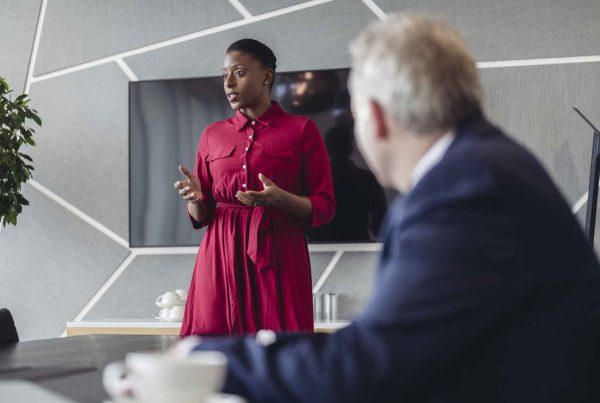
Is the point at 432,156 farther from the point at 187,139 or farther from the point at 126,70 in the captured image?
the point at 126,70

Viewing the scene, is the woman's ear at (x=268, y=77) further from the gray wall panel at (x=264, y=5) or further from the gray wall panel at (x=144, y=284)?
the gray wall panel at (x=144, y=284)

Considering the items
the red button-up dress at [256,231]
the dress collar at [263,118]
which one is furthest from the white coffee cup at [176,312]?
the dress collar at [263,118]

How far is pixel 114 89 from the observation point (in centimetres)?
426

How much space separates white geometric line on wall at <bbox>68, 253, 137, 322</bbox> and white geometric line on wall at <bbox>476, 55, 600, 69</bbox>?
6.49ft

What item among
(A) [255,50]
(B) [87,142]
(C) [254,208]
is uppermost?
(A) [255,50]

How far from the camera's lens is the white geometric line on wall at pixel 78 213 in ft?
13.8

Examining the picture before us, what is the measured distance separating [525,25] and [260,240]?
1.92 meters

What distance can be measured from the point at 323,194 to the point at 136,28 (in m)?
2.03

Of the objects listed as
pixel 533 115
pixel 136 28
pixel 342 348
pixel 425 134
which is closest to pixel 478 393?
pixel 342 348

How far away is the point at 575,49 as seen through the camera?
3705 mm

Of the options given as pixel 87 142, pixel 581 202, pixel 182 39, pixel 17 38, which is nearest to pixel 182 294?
pixel 87 142

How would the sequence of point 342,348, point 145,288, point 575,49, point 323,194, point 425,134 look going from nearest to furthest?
point 342,348, point 425,134, point 323,194, point 575,49, point 145,288

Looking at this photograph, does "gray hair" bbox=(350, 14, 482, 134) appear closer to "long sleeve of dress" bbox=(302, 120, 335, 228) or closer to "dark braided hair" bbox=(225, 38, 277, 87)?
"long sleeve of dress" bbox=(302, 120, 335, 228)

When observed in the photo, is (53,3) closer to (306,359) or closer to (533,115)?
(533,115)
